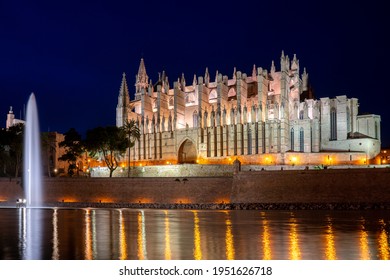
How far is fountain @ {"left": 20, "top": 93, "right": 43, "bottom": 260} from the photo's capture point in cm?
1867

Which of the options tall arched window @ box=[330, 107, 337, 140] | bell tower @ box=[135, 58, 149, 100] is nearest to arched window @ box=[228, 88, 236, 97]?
tall arched window @ box=[330, 107, 337, 140]

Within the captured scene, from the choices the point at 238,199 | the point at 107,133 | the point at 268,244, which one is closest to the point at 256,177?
the point at 238,199

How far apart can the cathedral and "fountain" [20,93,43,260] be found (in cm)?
1997

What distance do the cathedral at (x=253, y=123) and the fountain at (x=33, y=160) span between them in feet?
61.8

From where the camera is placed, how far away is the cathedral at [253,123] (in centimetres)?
6319

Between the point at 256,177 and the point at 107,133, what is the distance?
23.7 m

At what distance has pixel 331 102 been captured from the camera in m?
65.0

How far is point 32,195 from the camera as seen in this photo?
5781 cm

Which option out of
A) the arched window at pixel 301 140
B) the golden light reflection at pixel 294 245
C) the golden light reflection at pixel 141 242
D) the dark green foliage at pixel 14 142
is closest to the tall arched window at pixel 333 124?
the arched window at pixel 301 140

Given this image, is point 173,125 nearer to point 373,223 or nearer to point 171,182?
point 171,182

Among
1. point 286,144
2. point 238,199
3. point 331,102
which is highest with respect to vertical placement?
point 331,102

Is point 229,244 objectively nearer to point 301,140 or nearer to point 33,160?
point 301,140

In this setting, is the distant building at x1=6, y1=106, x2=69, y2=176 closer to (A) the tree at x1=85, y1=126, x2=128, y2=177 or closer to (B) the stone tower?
(B) the stone tower

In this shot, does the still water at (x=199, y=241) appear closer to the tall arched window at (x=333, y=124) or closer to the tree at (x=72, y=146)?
the tall arched window at (x=333, y=124)
